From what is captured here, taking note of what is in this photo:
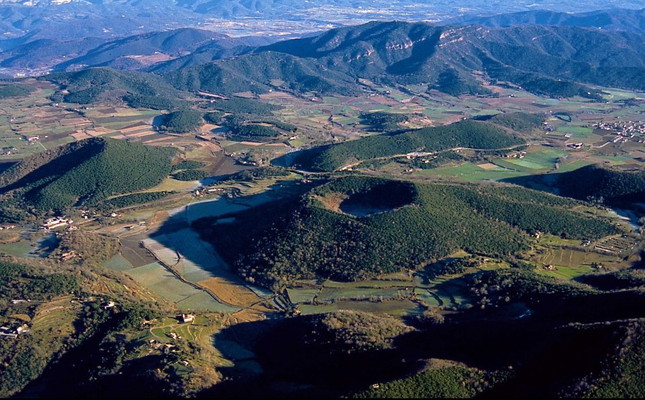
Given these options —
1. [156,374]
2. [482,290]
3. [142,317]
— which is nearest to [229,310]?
Result: [142,317]

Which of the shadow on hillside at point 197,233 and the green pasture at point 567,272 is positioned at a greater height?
the green pasture at point 567,272

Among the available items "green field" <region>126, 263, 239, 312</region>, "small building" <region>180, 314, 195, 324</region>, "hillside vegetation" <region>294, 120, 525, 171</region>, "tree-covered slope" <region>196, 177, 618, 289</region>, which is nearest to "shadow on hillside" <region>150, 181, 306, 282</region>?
"tree-covered slope" <region>196, 177, 618, 289</region>

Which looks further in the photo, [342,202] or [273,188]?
[273,188]

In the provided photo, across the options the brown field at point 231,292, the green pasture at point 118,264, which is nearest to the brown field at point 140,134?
the green pasture at point 118,264

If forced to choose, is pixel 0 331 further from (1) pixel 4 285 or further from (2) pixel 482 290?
(2) pixel 482 290

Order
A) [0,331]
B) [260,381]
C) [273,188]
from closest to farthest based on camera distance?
[260,381] → [0,331] → [273,188]

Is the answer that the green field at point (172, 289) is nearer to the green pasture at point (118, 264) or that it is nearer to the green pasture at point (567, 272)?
the green pasture at point (118, 264)

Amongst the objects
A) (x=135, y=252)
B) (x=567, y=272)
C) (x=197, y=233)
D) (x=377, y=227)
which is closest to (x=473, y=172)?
(x=377, y=227)
